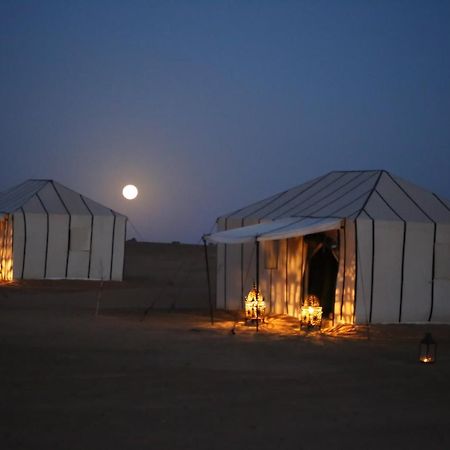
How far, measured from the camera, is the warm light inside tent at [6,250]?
21453mm

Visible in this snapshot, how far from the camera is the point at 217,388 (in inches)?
299

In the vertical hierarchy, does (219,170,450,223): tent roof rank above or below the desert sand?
above

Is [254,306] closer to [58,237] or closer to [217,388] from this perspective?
[217,388]

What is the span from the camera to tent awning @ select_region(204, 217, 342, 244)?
12086mm

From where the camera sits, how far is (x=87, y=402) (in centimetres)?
684

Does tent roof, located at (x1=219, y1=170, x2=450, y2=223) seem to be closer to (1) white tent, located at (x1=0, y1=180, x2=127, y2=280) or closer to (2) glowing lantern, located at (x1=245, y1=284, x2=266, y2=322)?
(2) glowing lantern, located at (x1=245, y1=284, x2=266, y2=322)

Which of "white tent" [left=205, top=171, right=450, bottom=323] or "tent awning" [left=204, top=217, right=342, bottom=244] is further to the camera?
"white tent" [left=205, top=171, right=450, bottom=323]

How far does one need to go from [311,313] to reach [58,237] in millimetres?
10744

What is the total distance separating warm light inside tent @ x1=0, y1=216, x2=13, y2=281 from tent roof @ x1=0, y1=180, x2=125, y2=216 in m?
0.35

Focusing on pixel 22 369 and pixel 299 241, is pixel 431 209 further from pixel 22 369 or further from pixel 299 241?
pixel 22 369

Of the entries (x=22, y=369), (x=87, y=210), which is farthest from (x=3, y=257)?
(x=22, y=369)

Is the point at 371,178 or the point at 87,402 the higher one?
the point at 371,178

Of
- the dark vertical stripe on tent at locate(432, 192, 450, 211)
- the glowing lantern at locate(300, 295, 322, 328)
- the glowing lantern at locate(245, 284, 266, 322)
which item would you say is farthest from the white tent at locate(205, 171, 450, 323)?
the glowing lantern at locate(245, 284, 266, 322)

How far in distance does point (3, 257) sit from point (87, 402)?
1591cm
